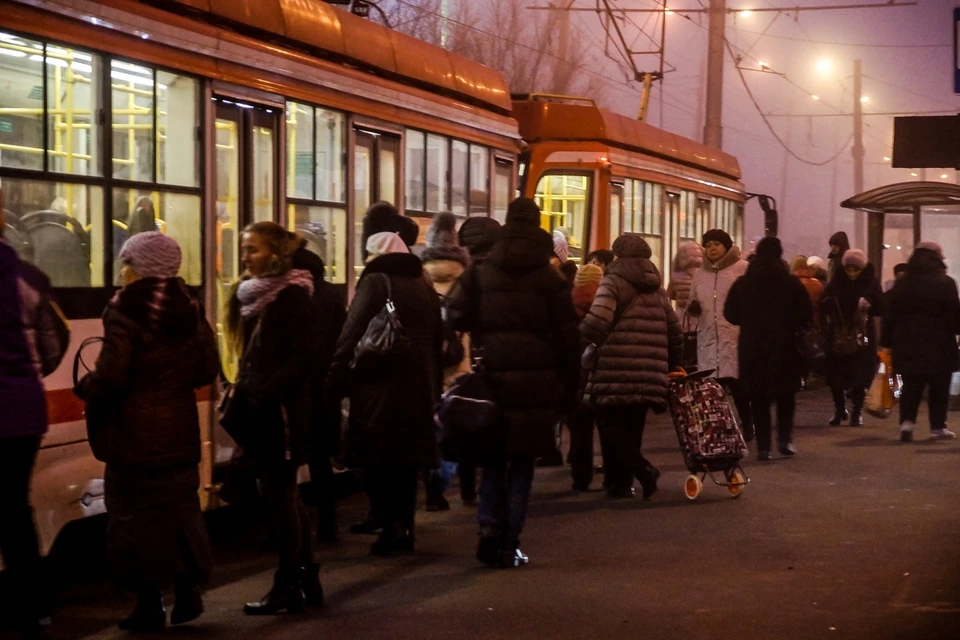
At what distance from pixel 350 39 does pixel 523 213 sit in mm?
2753

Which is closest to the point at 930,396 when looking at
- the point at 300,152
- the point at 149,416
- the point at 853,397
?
the point at 853,397

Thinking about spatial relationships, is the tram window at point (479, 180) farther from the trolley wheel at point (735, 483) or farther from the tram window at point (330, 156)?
the trolley wheel at point (735, 483)

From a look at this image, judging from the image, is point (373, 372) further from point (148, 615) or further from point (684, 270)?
point (684, 270)

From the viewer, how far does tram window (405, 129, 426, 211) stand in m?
11.4

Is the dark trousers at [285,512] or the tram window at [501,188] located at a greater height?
the tram window at [501,188]

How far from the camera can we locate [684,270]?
53.6 ft

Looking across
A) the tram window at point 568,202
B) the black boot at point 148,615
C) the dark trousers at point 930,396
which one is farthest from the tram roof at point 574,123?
the black boot at point 148,615

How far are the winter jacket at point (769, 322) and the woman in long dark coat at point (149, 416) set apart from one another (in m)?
6.86

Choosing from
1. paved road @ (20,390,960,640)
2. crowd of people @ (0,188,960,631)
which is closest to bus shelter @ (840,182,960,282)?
crowd of people @ (0,188,960,631)

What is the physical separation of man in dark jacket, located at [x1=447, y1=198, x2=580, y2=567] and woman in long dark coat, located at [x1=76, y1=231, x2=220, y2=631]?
1.86 m

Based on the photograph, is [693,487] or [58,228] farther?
[693,487]

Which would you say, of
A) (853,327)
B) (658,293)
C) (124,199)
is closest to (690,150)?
(853,327)

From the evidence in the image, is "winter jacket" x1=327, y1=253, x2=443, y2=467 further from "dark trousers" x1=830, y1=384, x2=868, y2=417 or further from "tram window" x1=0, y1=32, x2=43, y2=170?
"dark trousers" x1=830, y1=384, x2=868, y2=417

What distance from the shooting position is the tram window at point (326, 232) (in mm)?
Result: 9695
